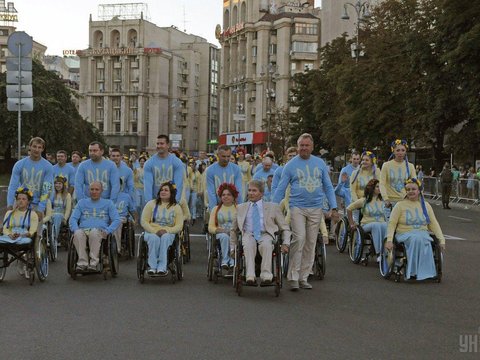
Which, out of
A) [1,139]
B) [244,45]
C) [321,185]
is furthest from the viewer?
[244,45]

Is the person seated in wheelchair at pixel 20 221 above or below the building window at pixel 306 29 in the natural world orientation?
below

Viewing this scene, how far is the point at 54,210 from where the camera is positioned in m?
14.6

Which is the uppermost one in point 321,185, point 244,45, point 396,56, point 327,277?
point 244,45

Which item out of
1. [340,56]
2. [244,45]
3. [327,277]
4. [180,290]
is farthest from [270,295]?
[244,45]

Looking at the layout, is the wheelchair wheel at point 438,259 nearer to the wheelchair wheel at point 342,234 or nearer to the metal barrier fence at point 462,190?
the wheelchair wheel at point 342,234

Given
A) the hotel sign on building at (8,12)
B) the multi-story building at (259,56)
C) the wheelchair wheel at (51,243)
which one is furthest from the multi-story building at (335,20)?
the wheelchair wheel at (51,243)

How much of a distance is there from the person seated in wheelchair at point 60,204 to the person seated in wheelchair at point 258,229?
5.37 metres

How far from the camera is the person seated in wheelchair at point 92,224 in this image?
36.1 feet

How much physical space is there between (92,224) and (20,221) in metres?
0.99

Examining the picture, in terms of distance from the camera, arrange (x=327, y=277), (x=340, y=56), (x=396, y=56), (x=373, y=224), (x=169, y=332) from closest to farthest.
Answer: (x=169, y=332), (x=327, y=277), (x=373, y=224), (x=396, y=56), (x=340, y=56)

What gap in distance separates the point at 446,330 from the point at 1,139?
48.6 m

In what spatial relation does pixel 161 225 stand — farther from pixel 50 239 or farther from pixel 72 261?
pixel 50 239

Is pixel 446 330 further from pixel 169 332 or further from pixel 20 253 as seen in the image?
pixel 20 253

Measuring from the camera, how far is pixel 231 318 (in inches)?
322
